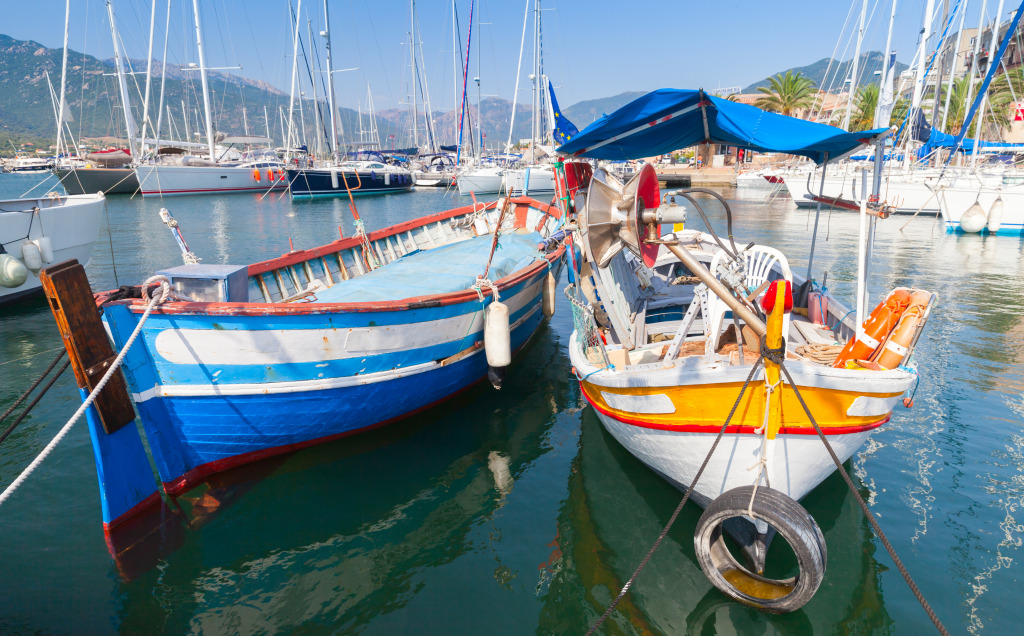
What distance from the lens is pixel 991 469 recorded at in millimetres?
6117

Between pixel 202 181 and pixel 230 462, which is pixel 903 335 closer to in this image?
pixel 230 462

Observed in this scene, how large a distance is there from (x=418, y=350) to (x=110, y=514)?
11.2 feet

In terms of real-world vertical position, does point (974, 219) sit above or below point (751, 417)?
above

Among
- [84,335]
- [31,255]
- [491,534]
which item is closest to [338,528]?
[491,534]

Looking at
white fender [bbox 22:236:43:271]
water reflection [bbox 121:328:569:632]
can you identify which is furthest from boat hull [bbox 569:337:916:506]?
white fender [bbox 22:236:43:271]

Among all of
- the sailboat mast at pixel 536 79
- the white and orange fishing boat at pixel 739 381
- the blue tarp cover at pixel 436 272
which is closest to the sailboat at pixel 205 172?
the sailboat mast at pixel 536 79

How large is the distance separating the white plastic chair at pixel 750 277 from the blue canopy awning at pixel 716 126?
1161 millimetres

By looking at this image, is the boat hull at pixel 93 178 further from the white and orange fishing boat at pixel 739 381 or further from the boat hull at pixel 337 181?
the white and orange fishing boat at pixel 739 381

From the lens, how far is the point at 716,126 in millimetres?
A: 5539

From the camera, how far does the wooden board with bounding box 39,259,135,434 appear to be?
4230mm

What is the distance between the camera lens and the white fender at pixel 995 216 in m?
23.1

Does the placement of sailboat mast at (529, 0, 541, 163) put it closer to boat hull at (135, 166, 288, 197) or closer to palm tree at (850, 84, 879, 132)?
boat hull at (135, 166, 288, 197)

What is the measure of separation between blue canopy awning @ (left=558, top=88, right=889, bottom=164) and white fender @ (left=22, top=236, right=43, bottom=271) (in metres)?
13.2

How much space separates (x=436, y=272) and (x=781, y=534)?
21.1 ft
